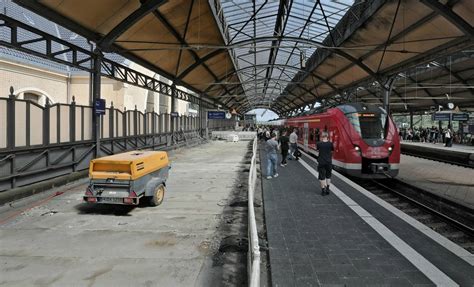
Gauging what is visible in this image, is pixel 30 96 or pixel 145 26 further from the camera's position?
pixel 30 96

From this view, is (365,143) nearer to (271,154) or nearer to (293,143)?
(271,154)

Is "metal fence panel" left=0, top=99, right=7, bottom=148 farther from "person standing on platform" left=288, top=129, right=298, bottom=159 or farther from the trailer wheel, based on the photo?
"person standing on platform" left=288, top=129, right=298, bottom=159

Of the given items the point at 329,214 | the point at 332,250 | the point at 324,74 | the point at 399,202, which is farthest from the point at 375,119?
the point at 324,74

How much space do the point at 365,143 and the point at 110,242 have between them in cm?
953

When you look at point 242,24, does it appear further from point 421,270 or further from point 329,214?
point 421,270

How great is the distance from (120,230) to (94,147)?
7.68 metres

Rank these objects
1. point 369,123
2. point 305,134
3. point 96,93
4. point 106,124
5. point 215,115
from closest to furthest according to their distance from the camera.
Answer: point 369,123
point 96,93
point 106,124
point 305,134
point 215,115

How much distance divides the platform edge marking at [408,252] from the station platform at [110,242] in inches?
92.3

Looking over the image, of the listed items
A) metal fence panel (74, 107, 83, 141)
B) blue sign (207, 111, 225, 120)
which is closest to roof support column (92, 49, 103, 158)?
metal fence panel (74, 107, 83, 141)

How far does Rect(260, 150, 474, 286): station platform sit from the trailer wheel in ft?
8.46

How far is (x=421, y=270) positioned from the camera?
15.8 ft

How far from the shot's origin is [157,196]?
904 centimetres

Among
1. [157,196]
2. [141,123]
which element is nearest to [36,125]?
[157,196]

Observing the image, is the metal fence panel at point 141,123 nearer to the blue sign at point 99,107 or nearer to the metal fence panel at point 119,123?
the metal fence panel at point 119,123
